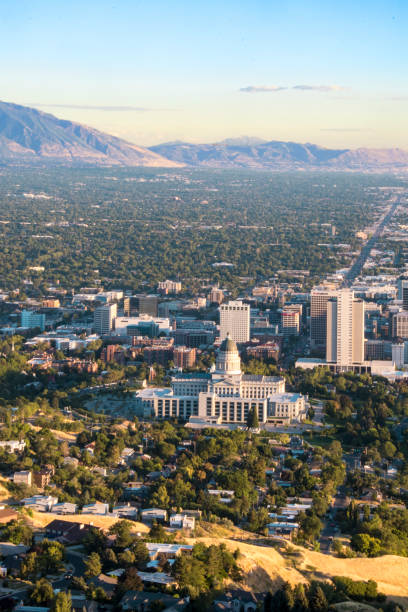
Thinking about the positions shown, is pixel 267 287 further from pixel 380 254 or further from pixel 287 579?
pixel 287 579

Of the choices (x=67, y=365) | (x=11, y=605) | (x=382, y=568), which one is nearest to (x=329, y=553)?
(x=382, y=568)

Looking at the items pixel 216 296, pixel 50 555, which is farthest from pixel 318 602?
pixel 216 296

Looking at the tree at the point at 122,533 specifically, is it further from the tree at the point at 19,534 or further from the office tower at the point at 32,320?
the office tower at the point at 32,320

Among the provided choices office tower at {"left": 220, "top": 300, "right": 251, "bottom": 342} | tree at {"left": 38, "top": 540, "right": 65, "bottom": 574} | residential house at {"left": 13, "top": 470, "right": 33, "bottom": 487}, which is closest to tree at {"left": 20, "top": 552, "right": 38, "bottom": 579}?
tree at {"left": 38, "top": 540, "right": 65, "bottom": 574}

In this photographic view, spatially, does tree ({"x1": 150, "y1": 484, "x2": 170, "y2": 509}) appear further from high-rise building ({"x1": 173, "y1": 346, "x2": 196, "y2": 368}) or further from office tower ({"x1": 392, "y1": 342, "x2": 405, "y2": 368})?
office tower ({"x1": 392, "y1": 342, "x2": 405, "y2": 368})

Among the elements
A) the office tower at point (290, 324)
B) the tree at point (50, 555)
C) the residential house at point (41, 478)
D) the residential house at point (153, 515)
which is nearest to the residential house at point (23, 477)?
the residential house at point (41, 478)

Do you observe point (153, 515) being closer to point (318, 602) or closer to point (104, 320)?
point (318, 602)
